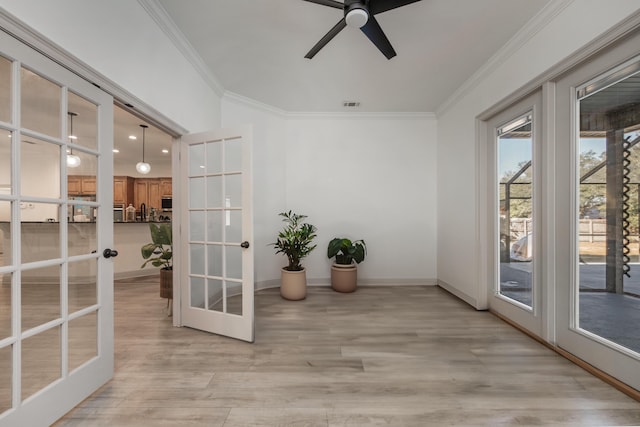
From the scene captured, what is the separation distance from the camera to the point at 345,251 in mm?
4066

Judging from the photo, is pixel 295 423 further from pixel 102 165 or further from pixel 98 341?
pixel 102 165

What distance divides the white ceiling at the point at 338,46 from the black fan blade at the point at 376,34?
0.29 m

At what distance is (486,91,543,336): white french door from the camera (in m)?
2.45

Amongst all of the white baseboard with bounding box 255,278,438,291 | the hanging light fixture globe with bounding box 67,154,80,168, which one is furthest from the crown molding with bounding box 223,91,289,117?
the white baseboard with bounding box 255,278,438,291

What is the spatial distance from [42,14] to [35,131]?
56 cm

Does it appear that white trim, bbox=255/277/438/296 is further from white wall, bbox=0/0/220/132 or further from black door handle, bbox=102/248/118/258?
black door handle, bbox=102/248/118/258

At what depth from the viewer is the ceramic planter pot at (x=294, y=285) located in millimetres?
3619


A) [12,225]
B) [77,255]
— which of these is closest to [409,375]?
[77,255]

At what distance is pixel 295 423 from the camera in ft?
4.82

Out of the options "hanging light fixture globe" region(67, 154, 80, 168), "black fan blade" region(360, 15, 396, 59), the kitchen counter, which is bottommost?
the kitchen counter

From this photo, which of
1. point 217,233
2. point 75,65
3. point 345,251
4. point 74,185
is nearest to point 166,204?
point 345,251

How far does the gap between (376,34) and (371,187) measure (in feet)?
8.33

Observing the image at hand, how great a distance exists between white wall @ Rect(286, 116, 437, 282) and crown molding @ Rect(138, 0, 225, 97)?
150 cm

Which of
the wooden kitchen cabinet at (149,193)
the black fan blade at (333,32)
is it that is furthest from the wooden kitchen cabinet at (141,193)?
the black fan blade at (333,32)
